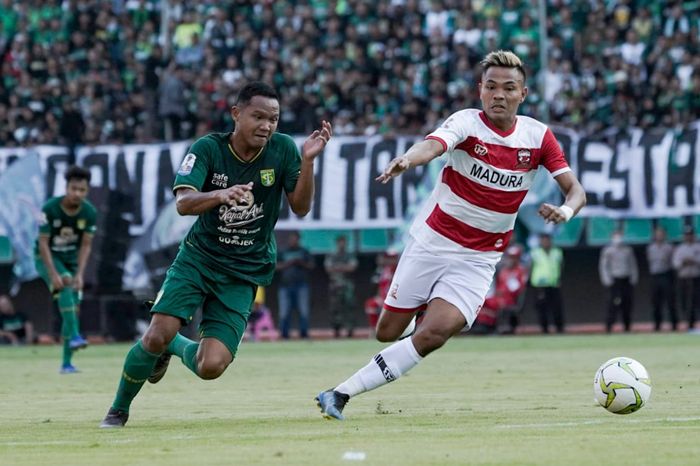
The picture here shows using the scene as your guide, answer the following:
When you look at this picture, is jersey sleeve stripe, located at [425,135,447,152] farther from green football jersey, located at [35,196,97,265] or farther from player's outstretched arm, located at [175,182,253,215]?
green football jersey, located at [35,196,97,265]

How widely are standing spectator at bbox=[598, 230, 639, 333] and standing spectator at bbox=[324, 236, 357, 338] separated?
5.44 metres

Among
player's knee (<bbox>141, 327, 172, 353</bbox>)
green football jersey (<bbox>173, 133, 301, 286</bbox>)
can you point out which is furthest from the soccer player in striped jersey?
player's knee (<bbox>141, 327, 172, 353</bbox>)

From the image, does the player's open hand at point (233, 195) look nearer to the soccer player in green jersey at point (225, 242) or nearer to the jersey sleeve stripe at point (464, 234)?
the soccer player in green jersey at point (225, 242)

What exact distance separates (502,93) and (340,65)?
852 inches

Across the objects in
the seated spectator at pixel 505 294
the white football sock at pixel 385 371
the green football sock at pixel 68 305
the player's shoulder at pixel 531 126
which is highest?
the player's shoulder at pixel 531 126

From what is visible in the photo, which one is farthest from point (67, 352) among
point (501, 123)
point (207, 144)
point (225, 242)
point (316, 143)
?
point (316, 143)

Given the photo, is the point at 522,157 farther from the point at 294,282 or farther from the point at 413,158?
the point at 294,282

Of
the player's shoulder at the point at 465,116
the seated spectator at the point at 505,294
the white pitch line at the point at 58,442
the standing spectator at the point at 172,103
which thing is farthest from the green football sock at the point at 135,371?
the standing spectator at the point at 172,103

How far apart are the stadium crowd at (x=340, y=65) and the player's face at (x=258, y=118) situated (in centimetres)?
1974

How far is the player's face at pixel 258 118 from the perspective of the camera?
402 inches

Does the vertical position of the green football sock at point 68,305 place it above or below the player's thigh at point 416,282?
below

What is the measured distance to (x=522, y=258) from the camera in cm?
3095

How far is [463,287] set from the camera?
1053 centimetres

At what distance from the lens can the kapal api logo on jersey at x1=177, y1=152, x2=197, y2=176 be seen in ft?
32.9
